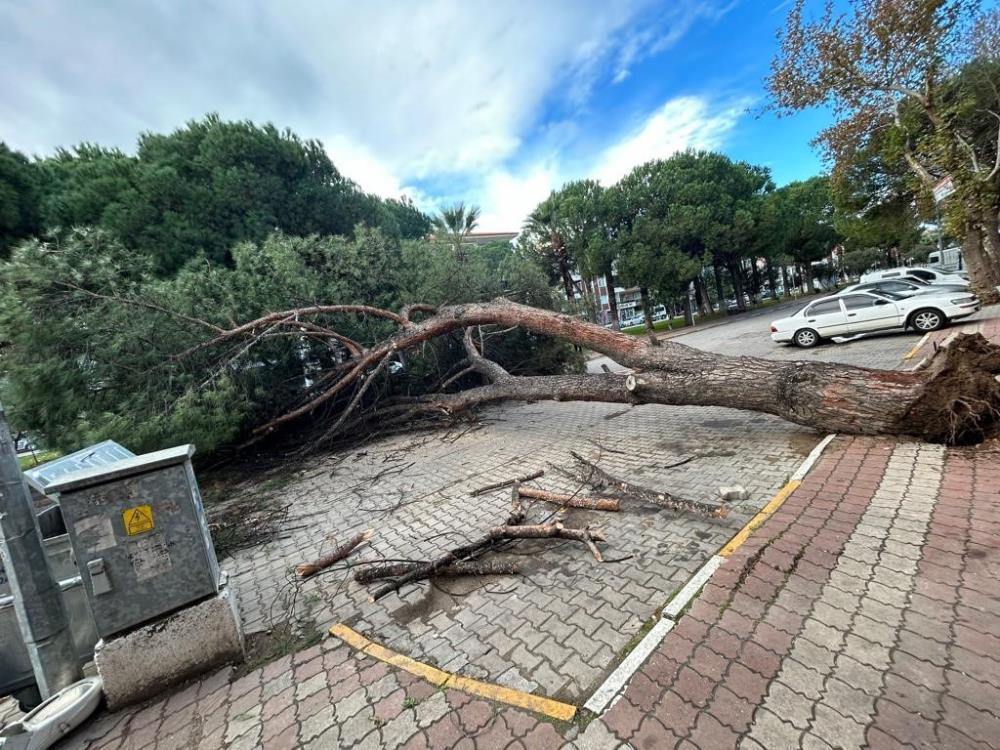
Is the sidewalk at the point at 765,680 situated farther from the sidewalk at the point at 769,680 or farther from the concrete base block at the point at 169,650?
the concrete base block at the point at 169,650

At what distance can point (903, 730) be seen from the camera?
1684 mm

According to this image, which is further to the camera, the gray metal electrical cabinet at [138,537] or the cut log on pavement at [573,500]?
the cut log on pavement at [573,500]

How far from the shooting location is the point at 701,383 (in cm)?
585

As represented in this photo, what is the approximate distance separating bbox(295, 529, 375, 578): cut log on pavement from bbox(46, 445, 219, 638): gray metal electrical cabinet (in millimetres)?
1196

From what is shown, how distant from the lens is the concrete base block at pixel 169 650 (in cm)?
243

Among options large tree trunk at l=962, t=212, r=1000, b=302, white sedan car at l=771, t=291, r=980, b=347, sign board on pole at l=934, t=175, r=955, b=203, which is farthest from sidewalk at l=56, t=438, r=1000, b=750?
large tree trunk at l=962, t=212, r=1000, b=302

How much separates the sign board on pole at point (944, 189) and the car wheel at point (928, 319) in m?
3.79

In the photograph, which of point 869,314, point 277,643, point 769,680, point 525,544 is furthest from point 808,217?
point 277,643

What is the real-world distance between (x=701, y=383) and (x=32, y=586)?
272 inches

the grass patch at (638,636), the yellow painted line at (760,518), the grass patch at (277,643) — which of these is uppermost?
the grass patch at (638,636)

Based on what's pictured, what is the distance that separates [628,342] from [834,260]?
7090 centimetres

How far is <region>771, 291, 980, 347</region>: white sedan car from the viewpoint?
10164 mm

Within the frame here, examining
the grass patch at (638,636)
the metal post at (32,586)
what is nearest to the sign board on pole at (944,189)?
the grass patch at (638,636)

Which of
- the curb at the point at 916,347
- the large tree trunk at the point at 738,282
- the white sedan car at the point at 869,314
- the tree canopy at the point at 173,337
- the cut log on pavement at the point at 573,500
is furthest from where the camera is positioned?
the large tree trunk at the point at 738,282
